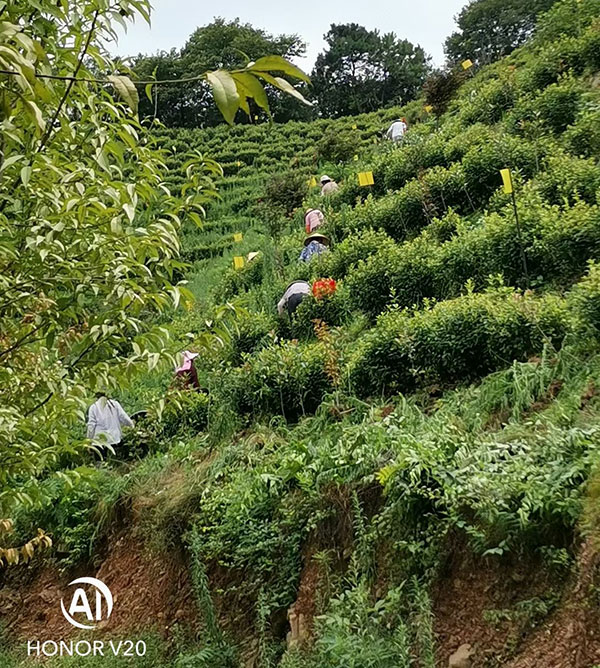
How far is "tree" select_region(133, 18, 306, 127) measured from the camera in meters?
30.2

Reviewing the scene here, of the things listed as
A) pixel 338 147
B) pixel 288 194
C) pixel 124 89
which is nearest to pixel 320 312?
pixel 124 89

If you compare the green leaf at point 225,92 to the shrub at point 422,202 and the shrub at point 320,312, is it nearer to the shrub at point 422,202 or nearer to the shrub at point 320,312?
the shrub at point 320,312

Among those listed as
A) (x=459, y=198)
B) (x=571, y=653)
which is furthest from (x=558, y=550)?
(x=459, y=198)

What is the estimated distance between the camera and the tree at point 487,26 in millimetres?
29891

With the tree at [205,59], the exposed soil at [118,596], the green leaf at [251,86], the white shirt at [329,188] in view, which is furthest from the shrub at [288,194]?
the tree at [205,59]

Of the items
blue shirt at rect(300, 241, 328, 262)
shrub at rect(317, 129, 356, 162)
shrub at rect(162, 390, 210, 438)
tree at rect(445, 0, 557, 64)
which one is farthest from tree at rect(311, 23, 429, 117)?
shrub at rect(162, 390, 210, 438)

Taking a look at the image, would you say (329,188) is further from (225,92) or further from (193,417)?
(225,92)

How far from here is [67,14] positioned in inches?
69.3

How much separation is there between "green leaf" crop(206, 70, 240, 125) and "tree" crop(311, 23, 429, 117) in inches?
1253

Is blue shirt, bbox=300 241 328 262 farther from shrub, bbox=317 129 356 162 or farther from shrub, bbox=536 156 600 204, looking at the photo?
shrub, bbox=317 129 356 162

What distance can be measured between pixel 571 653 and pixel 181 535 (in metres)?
2.69

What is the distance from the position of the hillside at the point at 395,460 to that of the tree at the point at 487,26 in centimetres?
2516

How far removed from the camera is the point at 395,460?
3051mm

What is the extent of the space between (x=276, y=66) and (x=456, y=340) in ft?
11.4
